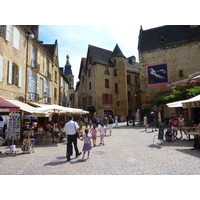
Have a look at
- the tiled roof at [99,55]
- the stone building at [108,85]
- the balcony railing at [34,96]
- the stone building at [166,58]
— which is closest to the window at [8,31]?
the balcony railing at [34,96]

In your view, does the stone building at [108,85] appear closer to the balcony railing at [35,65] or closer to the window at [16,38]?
the balcony railing at [35,65]

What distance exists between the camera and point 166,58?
23562mm

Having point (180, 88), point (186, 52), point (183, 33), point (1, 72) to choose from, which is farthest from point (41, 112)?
point (183, 33)

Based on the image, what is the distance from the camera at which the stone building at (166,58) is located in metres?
22.4

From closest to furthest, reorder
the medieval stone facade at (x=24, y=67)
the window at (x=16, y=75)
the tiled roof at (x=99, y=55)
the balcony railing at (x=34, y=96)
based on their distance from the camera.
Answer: the medieval stone facade at (x=24, y=67) < the window at (x=16, y=75) < the balcony railing at (x=34, y=96) < the tiled roof at (x=99, y=55)

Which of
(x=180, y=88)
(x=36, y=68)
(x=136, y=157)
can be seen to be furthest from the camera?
(x=180, y=88)

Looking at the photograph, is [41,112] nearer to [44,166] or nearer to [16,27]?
[44,166]

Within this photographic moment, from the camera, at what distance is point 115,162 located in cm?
523

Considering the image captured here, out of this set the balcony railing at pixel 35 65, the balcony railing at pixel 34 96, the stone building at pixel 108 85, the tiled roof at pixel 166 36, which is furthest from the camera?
the stone building at pixel 108 85

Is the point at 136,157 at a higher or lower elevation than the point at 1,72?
lower

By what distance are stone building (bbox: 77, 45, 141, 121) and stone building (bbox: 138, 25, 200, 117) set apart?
18.1ft

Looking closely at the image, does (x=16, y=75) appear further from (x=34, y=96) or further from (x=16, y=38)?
(x=34, y=96)

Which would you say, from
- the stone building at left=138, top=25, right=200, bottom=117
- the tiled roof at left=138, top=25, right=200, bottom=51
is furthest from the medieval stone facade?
the tiled roof at left=138, top=25, right=200, bottom=51

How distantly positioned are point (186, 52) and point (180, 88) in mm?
7748
